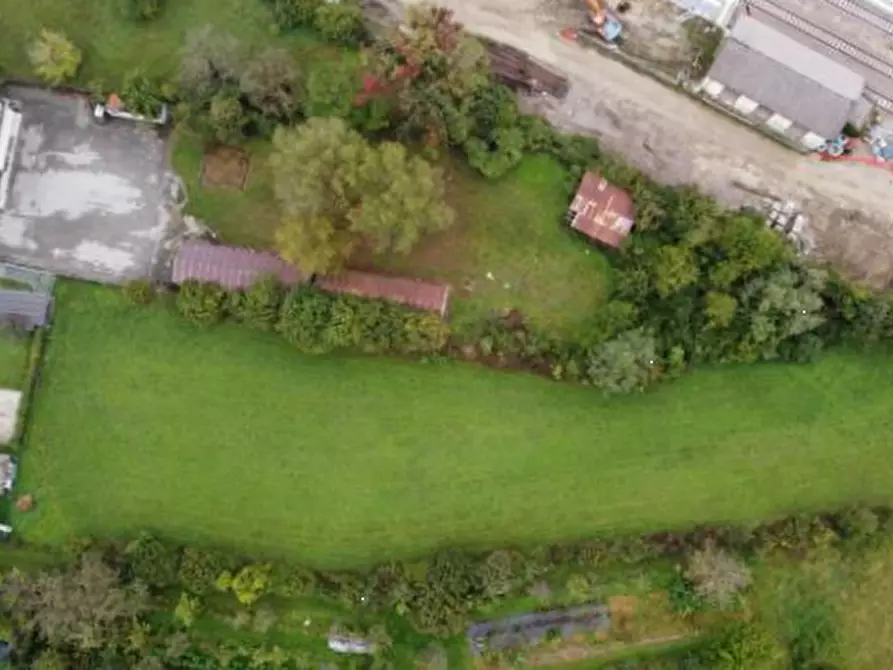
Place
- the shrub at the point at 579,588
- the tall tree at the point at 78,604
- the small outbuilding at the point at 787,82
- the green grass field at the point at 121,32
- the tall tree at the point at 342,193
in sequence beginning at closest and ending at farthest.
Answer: the tall tree at the point at 342,193 → the tall tree at the point at 78,604 → the shrub at the point at 579,588 → the small outbuilding at the point at 787,82 → the green grass field at the point at 121,32

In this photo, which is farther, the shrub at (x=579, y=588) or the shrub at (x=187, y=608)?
the shrub at (x=579, y=588)

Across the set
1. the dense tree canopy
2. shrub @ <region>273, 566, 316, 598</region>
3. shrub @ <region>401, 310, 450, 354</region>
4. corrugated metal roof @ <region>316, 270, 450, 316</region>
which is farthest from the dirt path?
shrub @ <region>273, 566, 316, 598</region>

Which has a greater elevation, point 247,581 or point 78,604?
point 247,581

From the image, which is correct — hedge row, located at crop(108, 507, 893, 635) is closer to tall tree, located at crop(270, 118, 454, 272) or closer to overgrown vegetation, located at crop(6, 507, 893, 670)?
overgrown vegetation, located at crop(6, 507, 893, 670)

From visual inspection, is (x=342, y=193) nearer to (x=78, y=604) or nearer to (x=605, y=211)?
(x=605, y=211)

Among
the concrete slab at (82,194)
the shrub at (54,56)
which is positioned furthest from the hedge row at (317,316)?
the shrub at (54,56)

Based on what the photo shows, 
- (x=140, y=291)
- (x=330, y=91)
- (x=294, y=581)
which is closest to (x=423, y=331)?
(x=330, y=91)

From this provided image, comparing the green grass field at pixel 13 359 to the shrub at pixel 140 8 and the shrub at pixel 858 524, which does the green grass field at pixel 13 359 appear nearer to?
the shrub at pixel 140 8
